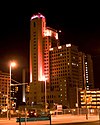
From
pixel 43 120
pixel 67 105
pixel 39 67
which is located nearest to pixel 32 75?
pixel 39 67

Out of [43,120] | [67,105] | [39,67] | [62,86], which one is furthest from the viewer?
[39,67]

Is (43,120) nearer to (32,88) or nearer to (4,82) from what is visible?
(4,82)

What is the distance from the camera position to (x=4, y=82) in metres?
173

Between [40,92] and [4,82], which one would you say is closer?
[4,82]

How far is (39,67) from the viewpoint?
644 ft

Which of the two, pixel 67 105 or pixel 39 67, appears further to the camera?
pixel 39 67

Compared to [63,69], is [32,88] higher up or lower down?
lower down

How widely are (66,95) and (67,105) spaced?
7945mm

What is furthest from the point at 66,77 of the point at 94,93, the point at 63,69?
the point at 94,93

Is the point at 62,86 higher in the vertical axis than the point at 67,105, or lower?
higher

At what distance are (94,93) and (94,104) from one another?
35.9 feet

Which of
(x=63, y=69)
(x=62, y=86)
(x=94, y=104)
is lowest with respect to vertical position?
(x=94, y=104)

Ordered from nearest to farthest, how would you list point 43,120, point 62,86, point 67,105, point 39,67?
point 43,120 → point 67,105 → point 62,86 → point 39,67

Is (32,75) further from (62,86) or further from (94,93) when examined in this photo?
(94,93)
